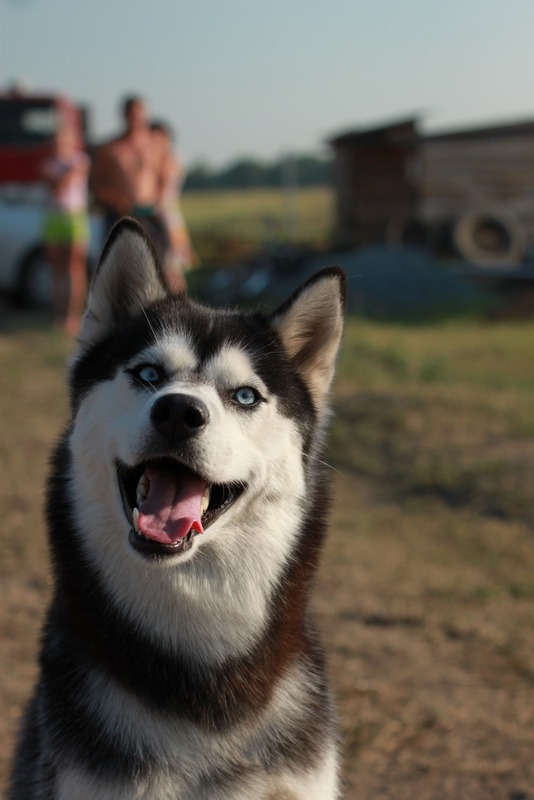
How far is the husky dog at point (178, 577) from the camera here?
2.48m

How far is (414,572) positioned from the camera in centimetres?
542

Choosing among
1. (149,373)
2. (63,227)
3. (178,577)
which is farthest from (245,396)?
(63,227)

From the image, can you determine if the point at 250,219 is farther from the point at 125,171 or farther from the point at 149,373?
the point at 149,373

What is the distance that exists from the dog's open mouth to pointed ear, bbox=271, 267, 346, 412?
0.60 meters

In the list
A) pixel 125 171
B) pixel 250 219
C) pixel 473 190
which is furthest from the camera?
pixel 250 219

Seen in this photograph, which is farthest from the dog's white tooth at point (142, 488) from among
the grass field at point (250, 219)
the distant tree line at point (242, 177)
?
the distant tree line at point (242, 177)

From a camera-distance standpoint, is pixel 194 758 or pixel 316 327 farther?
pixel 316 327

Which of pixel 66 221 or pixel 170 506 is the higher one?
pixel 170 506

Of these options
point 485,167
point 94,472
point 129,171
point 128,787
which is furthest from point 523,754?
point 485,167

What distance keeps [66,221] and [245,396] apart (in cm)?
836

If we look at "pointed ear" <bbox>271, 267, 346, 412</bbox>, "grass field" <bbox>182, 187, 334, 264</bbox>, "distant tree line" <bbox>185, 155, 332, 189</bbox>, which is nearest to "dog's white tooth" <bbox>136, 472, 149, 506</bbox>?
"pointed ear" <bbox>271, 267, 346, 412</bbox>

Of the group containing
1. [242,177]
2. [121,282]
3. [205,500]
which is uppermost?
[121,282]

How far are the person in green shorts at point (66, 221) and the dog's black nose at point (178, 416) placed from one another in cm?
788

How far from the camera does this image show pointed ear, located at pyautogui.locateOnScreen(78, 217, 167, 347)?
2.81m
